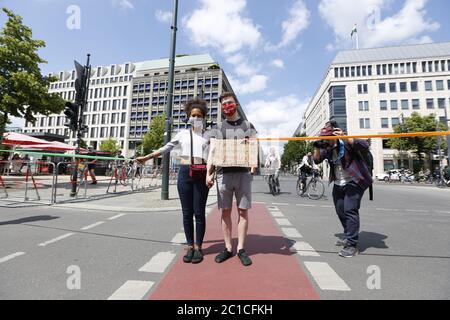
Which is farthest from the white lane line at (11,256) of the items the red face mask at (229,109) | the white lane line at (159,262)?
the red face mask at (229,109)

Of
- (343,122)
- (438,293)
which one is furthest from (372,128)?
(438,293)

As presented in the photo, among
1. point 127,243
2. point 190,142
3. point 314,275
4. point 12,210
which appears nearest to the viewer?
point 314,275

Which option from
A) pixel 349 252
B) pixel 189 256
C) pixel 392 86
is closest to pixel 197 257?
pixel 189 256

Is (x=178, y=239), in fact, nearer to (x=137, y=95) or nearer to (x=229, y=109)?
(x=229, y=109)

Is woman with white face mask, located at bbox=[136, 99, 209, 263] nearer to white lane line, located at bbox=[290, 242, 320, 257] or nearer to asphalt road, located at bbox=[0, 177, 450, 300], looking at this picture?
asphalt road, located at bbox=[0, 177, 450, 300]

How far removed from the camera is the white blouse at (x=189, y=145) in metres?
3.32

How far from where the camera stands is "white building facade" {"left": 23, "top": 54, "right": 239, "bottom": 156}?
66.9 meters

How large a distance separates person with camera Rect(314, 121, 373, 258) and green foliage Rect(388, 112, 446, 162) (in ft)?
151

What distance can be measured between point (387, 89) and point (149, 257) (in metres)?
63.8

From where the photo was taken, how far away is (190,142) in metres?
3.35

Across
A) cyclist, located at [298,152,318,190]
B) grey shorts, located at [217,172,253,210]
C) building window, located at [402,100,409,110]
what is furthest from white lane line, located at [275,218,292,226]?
building window, located at [402,100,409,110]
